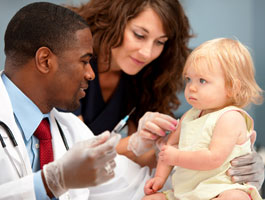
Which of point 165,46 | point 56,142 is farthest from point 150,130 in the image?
point 165,46

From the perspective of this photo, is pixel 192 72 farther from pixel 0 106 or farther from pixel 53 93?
pixel 0 106

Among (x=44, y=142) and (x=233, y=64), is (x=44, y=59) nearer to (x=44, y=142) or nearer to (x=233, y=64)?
(x=44, y=142)

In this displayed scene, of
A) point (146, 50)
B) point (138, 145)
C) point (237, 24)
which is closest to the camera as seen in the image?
point (138, 145)

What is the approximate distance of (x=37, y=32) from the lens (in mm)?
1379

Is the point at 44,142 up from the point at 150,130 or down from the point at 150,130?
up

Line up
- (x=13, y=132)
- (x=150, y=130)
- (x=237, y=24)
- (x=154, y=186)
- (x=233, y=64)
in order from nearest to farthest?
1. (x=13, y=132)
2. (x=233, y=64)
3. (x=154, y=186)
4. (x=150, y=130)
5. (x=237, y=24)

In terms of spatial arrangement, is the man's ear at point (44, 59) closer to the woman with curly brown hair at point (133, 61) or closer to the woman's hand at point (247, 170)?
the woman with curly brown hair at point (133, 61)

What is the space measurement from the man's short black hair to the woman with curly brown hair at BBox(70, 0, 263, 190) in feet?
2.15

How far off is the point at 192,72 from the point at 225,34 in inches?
90.8

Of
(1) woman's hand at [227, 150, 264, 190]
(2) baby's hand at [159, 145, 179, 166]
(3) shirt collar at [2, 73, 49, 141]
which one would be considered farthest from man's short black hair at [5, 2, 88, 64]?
(1) woman's hand at [227, 150, 264, 190]

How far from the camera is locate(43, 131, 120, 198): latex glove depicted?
111 cm

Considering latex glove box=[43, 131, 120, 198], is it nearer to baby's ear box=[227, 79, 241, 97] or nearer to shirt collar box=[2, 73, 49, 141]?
shirt collar box=[2, 73, 49, 141]

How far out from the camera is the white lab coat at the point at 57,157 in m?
1.17

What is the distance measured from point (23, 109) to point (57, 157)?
23 centimetres
